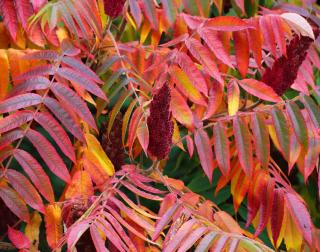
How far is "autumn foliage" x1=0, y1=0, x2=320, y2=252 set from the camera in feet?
5.51

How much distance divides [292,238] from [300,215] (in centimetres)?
19

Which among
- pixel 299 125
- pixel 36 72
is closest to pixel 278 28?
pixel 299 125

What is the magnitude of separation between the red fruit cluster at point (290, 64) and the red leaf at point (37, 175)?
0.77m

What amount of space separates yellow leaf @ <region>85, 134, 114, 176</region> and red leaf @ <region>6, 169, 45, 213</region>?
0.81ft

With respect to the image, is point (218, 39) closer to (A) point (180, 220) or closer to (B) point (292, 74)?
(B) point (292, 74)

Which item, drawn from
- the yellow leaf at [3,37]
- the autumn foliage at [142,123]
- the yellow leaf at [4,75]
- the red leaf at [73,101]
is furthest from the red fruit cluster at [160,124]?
the yellow leaf at [3,37]

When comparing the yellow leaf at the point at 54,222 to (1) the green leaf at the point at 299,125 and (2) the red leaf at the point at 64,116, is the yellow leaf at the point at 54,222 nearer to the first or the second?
(2) the red leaf at the point at 64,116

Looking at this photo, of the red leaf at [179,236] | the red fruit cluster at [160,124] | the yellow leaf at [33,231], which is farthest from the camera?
the yellow leaf at [33,231]

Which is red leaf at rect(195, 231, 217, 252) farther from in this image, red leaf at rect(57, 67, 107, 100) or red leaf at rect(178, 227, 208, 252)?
red leaf at rect(57, 67, 107, 100)

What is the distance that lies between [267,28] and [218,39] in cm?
18

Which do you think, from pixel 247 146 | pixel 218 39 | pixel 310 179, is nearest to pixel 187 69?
pixel 218 39

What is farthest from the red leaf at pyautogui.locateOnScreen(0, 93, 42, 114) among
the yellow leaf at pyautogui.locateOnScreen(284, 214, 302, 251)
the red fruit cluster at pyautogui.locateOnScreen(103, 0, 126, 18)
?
the yellow leaf at pyautogui.locateOnScreen(284, 214, 302, 251)

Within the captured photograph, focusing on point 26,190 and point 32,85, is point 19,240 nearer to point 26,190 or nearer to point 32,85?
point 26,190

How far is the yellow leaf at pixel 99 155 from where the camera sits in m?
1.88
